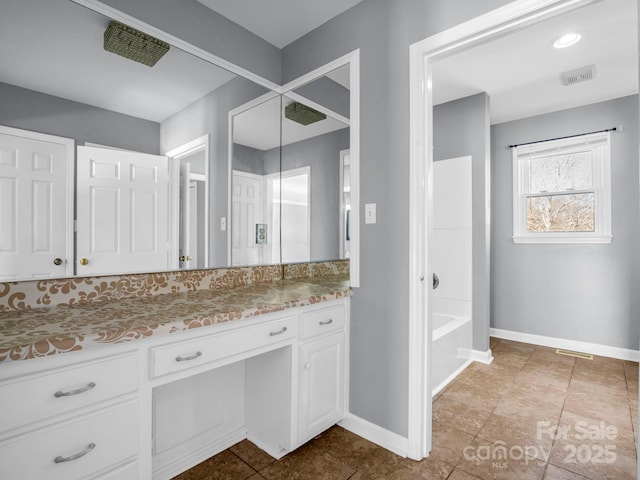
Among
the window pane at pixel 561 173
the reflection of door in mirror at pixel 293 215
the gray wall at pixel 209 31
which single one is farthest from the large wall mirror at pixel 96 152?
the window pane at pixel 561 173

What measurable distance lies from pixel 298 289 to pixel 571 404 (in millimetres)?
2125

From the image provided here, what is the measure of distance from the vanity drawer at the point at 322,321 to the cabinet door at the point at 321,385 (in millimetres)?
49

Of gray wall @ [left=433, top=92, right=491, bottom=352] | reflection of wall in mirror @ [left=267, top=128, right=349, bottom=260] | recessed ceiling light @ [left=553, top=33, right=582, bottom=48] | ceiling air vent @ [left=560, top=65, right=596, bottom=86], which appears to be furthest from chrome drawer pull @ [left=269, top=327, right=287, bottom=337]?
ceiling air vent @ [left=560, top=65, right=596, bottom=86]

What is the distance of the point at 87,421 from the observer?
0.98m

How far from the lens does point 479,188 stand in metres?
3.11

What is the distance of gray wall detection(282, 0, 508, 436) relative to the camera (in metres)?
1.69

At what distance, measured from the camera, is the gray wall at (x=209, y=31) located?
1672mm

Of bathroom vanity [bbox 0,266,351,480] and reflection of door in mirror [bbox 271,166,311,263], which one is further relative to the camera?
reflection of door in mirror [bbox 271,166,311,263]

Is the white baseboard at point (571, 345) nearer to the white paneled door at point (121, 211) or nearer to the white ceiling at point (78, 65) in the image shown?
the white paneled door at point (121, 211)

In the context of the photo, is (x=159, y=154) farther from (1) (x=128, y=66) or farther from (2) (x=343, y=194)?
(2) (x=343, y=194)

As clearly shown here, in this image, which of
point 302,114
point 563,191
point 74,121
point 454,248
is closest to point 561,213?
point 563,191

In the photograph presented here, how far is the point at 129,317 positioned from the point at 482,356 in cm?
307

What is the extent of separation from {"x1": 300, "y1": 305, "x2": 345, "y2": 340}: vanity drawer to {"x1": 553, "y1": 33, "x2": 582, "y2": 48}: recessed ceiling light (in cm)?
240

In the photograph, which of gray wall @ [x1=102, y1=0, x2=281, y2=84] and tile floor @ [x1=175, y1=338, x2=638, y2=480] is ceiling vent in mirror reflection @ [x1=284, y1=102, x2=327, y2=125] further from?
tile floor @ [x1=175, y1=338, x2=638, y2=480]
